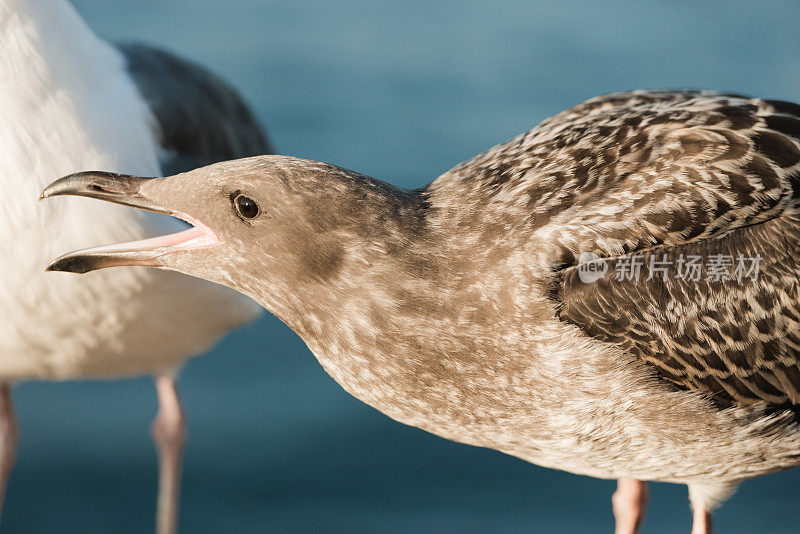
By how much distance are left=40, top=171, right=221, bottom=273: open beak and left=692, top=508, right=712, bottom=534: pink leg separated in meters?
1.74

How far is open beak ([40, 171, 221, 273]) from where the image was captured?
2.84 m

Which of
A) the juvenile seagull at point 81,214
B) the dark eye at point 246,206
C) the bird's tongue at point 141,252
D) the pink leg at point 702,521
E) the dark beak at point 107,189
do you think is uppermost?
the juvenile seagull at point 81,214

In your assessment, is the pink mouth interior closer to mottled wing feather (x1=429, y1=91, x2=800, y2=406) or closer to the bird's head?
the bird's head

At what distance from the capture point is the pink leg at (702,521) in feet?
10.9

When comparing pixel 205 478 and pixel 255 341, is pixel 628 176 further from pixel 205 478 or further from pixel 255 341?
pixel 255 341

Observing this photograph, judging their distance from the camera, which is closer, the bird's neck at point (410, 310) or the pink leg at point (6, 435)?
the bird's neck at point (410, 310)

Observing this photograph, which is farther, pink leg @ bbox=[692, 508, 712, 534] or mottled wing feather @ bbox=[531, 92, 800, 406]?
pink leg @ bbox=[692, 508, 712, 534]

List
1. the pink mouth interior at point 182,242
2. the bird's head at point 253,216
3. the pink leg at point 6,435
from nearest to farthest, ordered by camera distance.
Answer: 1. the bird's head at point 253,216
2. the pink mouth interior at point 182,242
3. the pink leg at point 6,435

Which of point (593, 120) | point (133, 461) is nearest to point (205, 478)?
point (133, 461)

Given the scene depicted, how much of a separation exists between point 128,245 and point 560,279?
3.82 feet

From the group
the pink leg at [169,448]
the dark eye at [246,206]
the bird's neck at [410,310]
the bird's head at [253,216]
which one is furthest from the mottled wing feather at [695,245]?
the pink leg at [169,448]

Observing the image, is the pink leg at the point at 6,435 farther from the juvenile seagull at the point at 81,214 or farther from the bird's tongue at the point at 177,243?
the bird's tongue at the point at 177,243

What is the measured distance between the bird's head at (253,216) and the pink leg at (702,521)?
4.67 feet

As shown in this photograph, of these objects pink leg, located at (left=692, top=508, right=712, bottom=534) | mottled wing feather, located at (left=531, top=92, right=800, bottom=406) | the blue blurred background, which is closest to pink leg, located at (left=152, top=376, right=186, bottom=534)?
the blue blurred background
